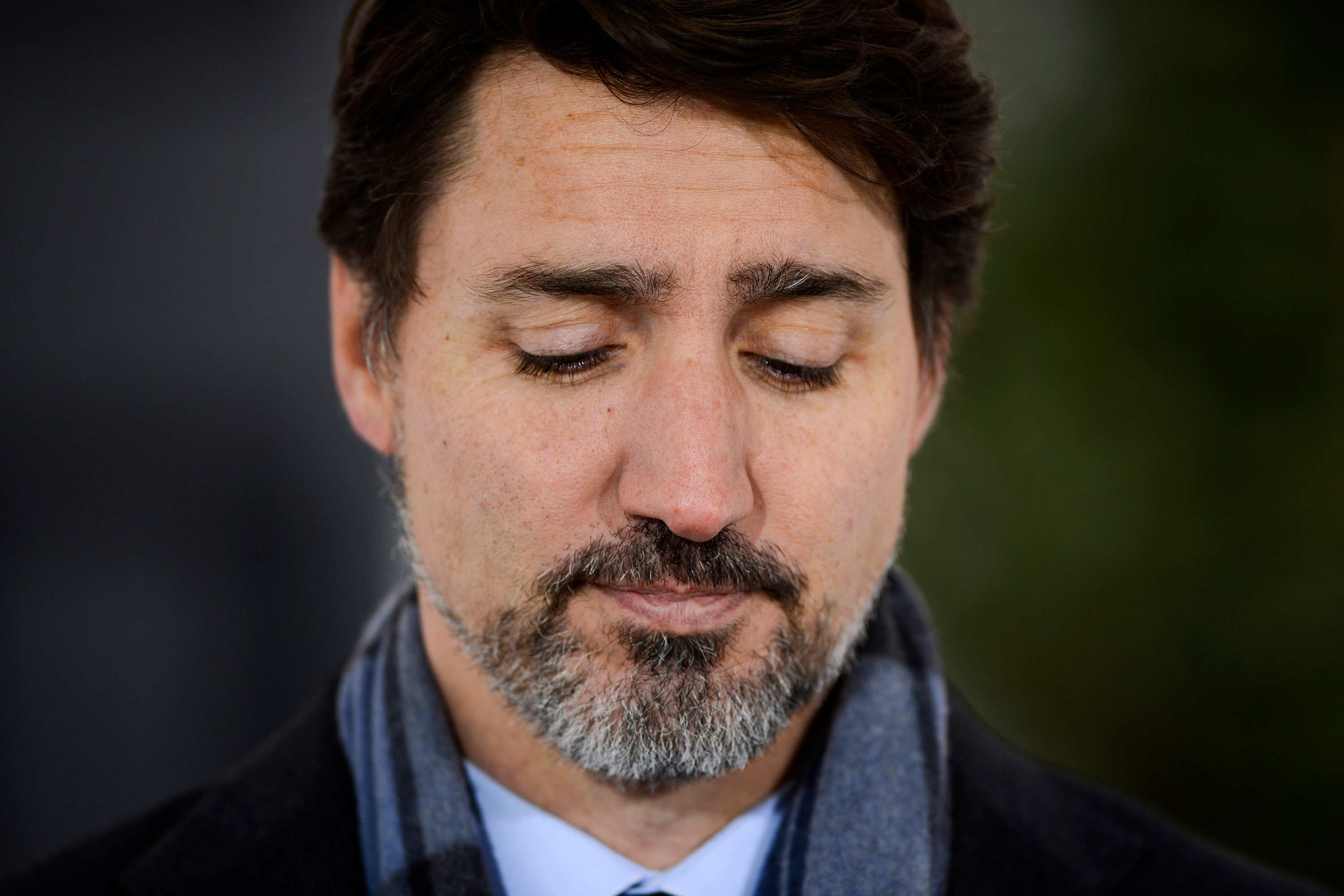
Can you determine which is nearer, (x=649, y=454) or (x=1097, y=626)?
(x=649, y=454)

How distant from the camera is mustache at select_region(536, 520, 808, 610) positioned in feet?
6.03

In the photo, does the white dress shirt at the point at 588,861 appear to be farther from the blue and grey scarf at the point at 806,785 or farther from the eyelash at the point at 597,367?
the eyelash at the point at 597,367

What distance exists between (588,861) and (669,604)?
1.65ft

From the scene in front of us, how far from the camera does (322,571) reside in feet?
17.7

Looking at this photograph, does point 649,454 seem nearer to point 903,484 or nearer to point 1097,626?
point 903,484

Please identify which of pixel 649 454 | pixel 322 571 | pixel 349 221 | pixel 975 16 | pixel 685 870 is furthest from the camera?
pixel 322 571

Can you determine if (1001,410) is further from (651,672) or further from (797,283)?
(651,672)

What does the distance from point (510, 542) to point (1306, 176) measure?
4.35 m

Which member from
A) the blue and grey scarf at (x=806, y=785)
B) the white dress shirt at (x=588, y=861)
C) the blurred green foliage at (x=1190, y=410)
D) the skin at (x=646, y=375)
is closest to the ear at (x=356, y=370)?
the skin at (x=646, y=375)

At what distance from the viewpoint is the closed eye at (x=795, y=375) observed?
192 cm

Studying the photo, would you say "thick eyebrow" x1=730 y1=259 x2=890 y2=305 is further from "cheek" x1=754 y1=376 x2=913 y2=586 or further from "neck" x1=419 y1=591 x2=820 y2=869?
"neck" x1=419 y1=591 x2=820 y2=869

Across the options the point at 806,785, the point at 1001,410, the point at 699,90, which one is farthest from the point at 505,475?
the point at 1001,410

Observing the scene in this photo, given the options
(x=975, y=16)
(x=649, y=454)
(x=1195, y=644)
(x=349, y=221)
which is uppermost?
(x=975, y=16)

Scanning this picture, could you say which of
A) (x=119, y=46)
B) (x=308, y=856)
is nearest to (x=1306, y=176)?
(x=308, y=856)
